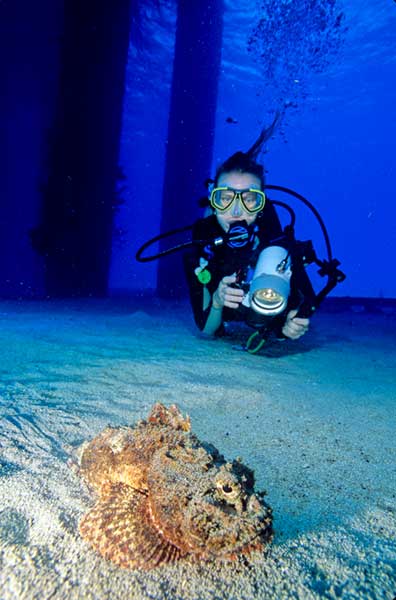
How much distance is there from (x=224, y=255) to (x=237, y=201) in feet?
2.72

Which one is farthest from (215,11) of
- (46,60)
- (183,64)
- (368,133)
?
(368,133)

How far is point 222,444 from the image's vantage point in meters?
2.59

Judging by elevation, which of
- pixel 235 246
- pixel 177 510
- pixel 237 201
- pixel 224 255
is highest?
pixel 237 201

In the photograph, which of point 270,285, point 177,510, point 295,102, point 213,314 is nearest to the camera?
point 177,510

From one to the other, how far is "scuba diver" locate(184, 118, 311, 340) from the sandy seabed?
0.72 metres

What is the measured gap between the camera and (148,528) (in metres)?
1.42

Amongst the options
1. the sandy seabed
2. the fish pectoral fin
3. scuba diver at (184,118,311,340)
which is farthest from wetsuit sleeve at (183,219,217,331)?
the fish pectoral fin

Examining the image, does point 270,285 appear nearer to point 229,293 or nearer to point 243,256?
point 229,293

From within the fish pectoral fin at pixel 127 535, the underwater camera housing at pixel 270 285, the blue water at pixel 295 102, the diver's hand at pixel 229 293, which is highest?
the blue water at pixel 295 102

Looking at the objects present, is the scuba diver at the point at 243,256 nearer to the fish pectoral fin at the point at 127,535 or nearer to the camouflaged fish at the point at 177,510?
the camouflaged fish at the point at 177,510

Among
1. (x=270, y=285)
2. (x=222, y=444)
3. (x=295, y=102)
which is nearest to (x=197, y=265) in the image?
(x=270, y=285)

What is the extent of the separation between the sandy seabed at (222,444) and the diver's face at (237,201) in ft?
6.69

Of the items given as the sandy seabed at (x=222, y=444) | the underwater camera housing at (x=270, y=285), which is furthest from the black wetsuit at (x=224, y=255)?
the sandy seabed at (x=222, y=444)

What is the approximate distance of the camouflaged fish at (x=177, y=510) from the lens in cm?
124
